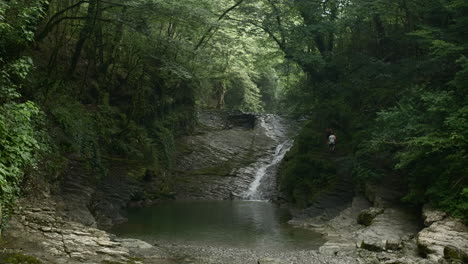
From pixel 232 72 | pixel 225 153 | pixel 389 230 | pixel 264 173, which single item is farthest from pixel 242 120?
pixel 389 230

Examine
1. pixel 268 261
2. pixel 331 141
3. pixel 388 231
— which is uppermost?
pixel 331 141

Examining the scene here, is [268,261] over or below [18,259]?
below

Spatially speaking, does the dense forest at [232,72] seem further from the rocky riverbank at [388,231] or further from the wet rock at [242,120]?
the wet rock at [242,120]

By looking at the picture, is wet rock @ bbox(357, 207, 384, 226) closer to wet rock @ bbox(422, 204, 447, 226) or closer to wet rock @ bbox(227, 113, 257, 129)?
wet rock @ bbox(422, 204, 447, 226)

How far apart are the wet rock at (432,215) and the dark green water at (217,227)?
3.27 meters

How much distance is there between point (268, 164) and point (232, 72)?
7433 mm

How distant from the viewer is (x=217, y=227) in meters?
15.4

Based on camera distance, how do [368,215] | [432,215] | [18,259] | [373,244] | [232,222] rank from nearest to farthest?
[18,259], [373,244], [432,215], [368,215], [232,222]

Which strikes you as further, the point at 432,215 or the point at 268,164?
the point at 268,164

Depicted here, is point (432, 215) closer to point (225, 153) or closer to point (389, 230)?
point (389, 230)

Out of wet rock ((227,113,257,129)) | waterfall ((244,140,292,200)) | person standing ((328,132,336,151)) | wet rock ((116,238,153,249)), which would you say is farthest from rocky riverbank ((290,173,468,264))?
wet rock ((227,113,257,129))

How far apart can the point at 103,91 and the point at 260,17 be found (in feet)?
32.4

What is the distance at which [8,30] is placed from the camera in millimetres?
9648

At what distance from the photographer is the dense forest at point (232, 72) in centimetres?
1238
